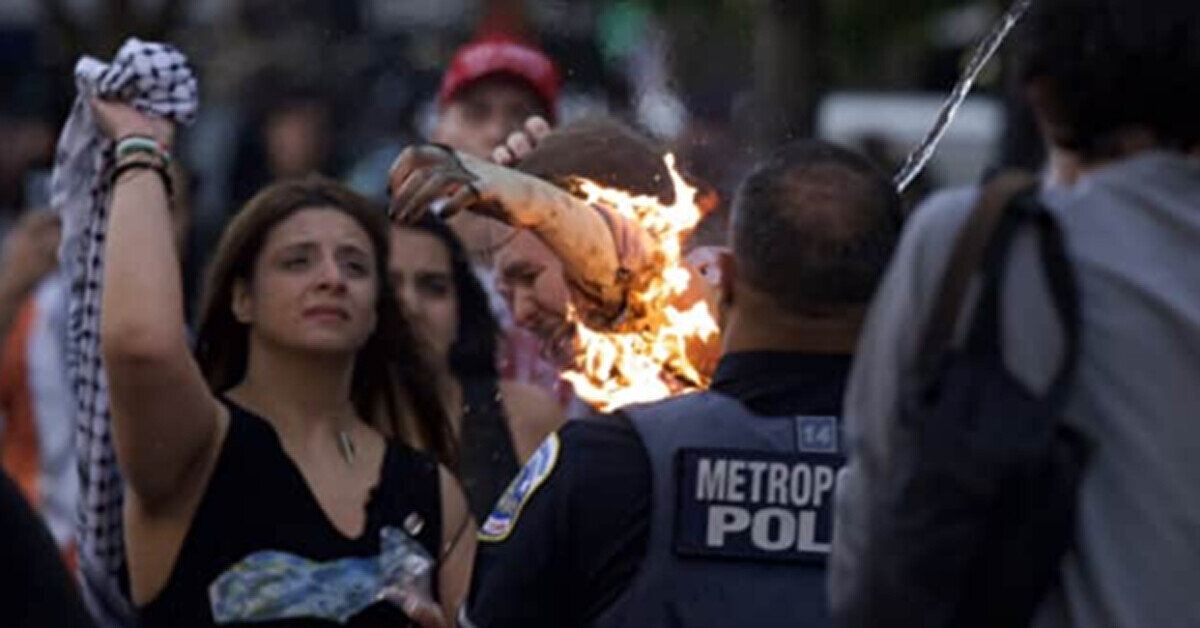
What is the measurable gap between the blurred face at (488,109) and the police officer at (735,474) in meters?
2.92

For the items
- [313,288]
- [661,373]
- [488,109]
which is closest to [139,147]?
[313,288]

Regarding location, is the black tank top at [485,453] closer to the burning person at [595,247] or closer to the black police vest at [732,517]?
the burning person at [595,247]

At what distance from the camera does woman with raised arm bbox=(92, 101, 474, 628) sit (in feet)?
16.9

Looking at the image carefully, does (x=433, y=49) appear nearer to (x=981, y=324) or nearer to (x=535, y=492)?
(x=535, y=492)

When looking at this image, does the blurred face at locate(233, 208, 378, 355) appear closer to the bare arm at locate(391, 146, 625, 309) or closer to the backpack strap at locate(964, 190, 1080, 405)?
the bare arm at locate(391, 146, 625, 309)

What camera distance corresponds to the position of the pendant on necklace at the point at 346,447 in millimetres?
5570

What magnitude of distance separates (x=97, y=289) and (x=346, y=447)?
0.55m

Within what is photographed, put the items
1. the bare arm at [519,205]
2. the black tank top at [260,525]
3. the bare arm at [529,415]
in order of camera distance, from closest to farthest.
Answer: the bare arm at [519,205]
the black tank top at [260,525]
the bare arm at [529,415]

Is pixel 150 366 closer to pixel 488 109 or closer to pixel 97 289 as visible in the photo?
pixel 97 289

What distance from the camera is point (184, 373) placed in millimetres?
5160

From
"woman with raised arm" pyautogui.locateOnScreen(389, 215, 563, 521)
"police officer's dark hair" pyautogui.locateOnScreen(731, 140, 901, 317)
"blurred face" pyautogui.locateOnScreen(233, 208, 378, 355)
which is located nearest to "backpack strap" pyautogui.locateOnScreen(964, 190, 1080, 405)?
"police officer's dark hair" pyautogui.locateOnScreen(731, 140, 901, 317)

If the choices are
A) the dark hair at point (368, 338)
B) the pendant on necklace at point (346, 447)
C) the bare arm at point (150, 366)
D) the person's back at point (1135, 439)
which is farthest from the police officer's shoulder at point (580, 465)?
the dark hair at point (368, 338)

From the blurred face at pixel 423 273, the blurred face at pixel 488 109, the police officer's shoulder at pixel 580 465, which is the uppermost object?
the blurred face at pixel 488 109

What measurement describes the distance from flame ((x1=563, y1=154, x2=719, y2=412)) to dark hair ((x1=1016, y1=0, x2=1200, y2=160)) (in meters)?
1.73
